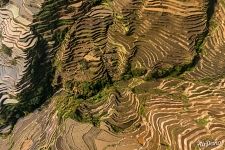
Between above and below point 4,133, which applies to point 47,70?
above

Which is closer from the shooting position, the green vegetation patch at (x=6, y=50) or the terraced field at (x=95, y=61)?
the terraced field at (x=95, y=61)

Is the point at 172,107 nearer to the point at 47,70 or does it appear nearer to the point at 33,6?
the point at 47,70

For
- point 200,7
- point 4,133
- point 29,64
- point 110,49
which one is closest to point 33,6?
point 29,64

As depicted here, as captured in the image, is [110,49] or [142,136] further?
[110,49]

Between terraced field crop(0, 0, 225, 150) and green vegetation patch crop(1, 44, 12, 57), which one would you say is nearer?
terraced field crop(0, 0, 225, 150)

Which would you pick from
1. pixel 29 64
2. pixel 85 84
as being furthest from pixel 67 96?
pixel 29 64

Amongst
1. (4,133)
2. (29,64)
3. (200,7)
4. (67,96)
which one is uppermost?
(200,7)

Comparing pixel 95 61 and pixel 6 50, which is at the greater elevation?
pixel 6 50

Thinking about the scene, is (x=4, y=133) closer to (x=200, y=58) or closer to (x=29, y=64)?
(x=29, y=64)
